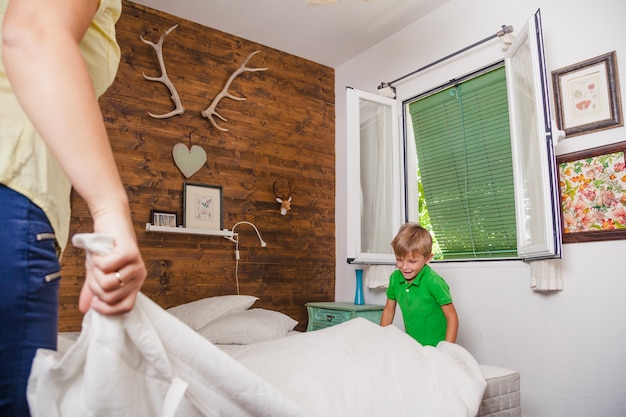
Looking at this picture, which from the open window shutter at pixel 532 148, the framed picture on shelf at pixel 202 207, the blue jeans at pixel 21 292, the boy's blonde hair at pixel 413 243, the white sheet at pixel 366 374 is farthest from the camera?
the framed picture on shelf at pixel 202 207

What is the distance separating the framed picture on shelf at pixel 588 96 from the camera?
8.64 ft

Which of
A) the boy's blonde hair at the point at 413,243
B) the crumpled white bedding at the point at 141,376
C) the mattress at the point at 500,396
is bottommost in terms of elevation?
the mattress at the point at 500,396

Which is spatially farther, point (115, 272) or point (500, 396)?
point (500, 396)

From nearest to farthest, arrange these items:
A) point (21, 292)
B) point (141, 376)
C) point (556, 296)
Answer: point (21, 292) < point (141, 376) < point (556, 296)

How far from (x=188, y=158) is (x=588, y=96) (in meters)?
2.66

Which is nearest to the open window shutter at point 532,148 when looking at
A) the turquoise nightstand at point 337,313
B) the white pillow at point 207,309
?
the turquoise nightstand at point 337,313

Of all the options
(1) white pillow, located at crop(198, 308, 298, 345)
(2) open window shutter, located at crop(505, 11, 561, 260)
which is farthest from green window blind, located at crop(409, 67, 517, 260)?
(1) white pillow, located at crop(198, 308, 298, 345)

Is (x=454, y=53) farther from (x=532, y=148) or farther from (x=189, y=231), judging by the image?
(x=189, y=231)

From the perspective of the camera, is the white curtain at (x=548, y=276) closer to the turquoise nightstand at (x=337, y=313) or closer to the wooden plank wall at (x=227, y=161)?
the turquoise nightstand at (x=337, y=313)

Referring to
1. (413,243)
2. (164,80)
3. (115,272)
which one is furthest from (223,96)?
(115,272)

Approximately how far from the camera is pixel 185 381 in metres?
0.74

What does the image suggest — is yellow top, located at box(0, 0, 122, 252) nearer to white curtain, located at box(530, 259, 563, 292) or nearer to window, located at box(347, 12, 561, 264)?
window, located at box(347, 12, 561, 264)

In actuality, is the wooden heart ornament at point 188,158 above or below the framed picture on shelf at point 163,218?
above

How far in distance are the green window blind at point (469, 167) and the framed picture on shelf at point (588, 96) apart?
46 cm
